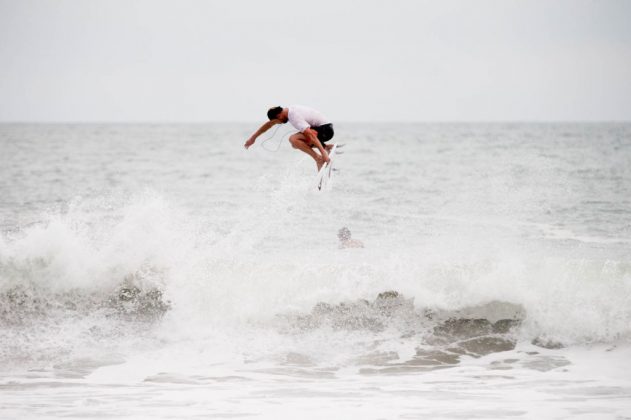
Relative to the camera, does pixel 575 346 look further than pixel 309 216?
No

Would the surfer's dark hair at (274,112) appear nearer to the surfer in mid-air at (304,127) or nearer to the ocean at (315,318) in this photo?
the surfer in mid-air at (304,127)

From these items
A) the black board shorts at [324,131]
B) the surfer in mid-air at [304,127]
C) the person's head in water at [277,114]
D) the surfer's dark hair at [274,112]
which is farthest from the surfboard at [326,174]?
the surfer's dark hair at [274,112]

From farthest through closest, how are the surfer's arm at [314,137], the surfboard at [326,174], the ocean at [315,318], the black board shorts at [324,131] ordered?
the surfboard at [326,174] < the black board shorts at [324,131] < the surfer's arm at [314,137] < the ocean at [315,318]

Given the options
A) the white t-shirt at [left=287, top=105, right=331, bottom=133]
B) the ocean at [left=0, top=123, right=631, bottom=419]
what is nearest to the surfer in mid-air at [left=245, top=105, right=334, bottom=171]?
the white t-shirt at [left=287, top=105, right=331, bottom=133]

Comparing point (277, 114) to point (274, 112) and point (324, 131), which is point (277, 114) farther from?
point (324, 131)

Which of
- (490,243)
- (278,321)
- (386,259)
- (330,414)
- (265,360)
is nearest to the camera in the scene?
(330,414)

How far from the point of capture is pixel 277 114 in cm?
1012

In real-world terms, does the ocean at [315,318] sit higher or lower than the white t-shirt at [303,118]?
lower

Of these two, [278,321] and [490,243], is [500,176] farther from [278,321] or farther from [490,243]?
[278,321]

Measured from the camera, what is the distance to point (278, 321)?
9.95 meters

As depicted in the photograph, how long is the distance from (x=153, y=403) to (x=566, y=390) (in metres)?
4.29

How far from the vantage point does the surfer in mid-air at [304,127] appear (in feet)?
33.3

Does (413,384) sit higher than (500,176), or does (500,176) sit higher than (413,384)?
(500,176)

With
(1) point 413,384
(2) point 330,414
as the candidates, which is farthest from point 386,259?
(2) point 330,414
